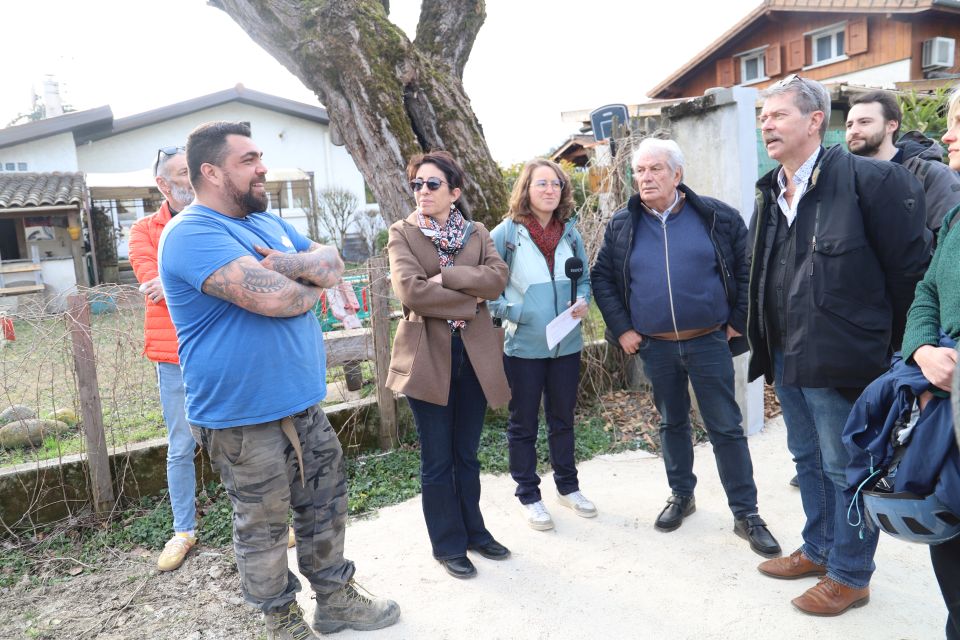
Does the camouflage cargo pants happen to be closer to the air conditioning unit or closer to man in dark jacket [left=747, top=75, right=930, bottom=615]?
man in dark jacket [left=747, top=75, right=930, bottom=615]

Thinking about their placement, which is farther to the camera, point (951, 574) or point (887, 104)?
point (887, 104)

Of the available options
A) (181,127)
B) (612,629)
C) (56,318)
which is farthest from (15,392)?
(181,127)

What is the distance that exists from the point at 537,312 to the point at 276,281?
64.1 inches

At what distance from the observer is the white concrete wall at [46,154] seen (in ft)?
61.7

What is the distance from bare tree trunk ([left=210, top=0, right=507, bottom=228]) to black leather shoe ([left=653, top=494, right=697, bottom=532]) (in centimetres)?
276

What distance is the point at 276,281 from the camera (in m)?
2.43

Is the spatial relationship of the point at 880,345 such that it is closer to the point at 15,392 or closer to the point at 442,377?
the point at 442,377

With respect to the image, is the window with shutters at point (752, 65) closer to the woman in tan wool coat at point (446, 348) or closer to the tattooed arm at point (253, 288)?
the woman in tan wool coat at point (446, 348)

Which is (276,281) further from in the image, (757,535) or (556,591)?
(757,535)

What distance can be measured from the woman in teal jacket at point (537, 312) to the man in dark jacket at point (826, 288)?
3.55 ft

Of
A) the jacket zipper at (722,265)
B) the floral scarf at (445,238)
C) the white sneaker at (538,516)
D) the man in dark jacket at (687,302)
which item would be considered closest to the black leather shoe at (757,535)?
the man in dark jacket at (687,302)

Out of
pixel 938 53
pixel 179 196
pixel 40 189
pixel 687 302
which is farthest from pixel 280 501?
pixel 938 53

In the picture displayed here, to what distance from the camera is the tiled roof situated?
15.5 metres

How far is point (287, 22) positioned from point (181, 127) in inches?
734
